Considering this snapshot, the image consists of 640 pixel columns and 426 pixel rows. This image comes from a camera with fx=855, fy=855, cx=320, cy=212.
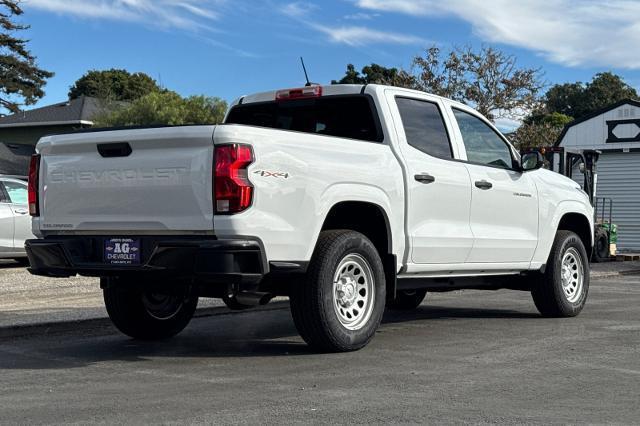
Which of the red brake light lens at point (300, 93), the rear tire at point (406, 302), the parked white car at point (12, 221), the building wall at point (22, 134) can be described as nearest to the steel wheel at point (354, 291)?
the red brake light lens at point (300, 93)

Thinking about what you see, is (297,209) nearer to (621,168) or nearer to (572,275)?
(572,275)

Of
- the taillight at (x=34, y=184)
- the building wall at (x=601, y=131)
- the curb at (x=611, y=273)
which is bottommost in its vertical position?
the curb at (x=611, y=273)

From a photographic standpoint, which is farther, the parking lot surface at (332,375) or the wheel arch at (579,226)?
the wheel arch at (579,226)

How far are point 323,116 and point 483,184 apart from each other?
65.5 inches

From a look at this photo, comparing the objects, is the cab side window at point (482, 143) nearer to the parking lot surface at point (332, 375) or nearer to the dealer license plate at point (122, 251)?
the parking lot surface at point (332, 375)

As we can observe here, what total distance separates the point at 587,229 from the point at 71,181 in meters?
6.13

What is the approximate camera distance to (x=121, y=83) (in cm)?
7212

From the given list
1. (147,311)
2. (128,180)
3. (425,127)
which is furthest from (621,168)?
(128,180)

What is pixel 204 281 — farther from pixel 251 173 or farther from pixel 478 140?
pixel 478 140

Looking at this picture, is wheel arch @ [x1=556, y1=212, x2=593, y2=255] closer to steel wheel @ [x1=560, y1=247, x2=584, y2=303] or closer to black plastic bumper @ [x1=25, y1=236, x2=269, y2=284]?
steel wheel @ [x1=560, y1=247, x2=584, y2=303]

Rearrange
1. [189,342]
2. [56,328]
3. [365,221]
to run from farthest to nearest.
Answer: [56,328] → [189,342] → [365,221]

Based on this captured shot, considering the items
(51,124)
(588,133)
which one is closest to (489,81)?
(588,133)

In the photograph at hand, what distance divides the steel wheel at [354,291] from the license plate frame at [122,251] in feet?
5.01

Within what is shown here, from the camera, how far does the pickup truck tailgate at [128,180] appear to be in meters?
6.04
